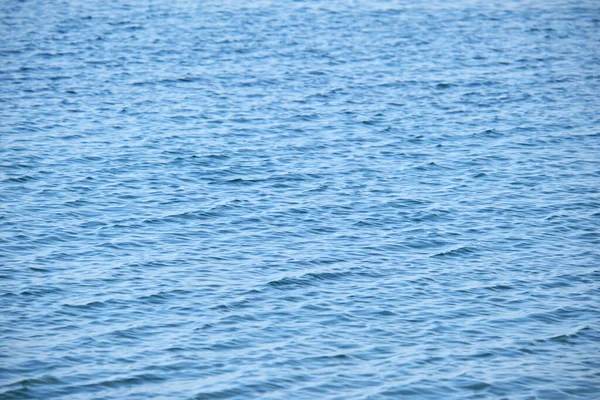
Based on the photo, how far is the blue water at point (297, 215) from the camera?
29250 millimetres

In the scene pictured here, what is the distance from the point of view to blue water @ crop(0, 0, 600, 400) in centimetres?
2925

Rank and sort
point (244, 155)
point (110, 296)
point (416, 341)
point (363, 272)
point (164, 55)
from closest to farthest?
point (416, 341)
point (110, 296)
point (363, 272)
point (244, 155)
point (164, 55)

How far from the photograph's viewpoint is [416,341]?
30625 millimetres

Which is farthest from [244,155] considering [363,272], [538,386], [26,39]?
[26,39]

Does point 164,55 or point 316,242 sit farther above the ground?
point 164,55

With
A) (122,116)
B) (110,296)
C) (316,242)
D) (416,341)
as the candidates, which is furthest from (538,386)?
(122,116)

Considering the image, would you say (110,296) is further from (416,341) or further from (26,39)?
(26,39)

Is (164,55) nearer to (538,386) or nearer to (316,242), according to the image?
(316,242)

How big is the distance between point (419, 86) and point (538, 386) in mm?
37875

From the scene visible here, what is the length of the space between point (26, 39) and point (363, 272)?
154 ft

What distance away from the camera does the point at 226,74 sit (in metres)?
65.4

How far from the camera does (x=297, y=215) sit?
41.8 metres

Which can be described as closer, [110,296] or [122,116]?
[110,296]

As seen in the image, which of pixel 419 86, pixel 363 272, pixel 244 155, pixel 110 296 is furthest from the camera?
pixel 419 86
